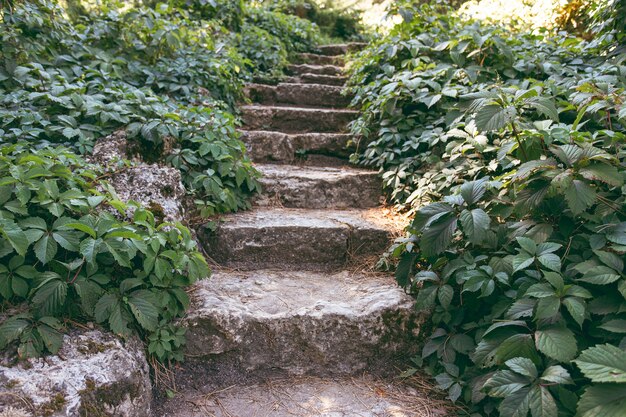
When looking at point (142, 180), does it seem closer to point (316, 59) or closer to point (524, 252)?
point (524, 252)

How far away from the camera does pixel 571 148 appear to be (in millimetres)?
1654

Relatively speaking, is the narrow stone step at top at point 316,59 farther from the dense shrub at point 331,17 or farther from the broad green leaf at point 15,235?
the broad green leaf at point 15,235

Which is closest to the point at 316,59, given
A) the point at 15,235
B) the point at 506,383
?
the point at 15,235

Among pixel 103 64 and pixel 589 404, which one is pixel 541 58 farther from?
pixel 103 64

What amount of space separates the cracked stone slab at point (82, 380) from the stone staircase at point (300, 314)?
23cm

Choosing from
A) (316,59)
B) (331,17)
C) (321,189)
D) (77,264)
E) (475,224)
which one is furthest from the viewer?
(331,17)

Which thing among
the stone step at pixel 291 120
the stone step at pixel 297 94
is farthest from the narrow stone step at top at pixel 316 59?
the stone step at pixel 291 120

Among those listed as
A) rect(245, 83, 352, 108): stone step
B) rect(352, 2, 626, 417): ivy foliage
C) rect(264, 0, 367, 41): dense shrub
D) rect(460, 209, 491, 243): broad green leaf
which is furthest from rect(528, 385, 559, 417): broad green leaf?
rect(264, 0, 367, 41): dense shrub

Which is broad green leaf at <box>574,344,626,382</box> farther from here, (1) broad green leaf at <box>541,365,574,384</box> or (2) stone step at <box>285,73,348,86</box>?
(2) stone step at <box>285,73,348,86</box>

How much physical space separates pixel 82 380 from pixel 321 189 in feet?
6.83

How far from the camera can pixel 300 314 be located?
74.7 inches

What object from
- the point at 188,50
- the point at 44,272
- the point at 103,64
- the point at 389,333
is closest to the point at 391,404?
the point at 389,333

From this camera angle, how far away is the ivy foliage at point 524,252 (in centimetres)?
131

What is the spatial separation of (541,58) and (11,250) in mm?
3901
